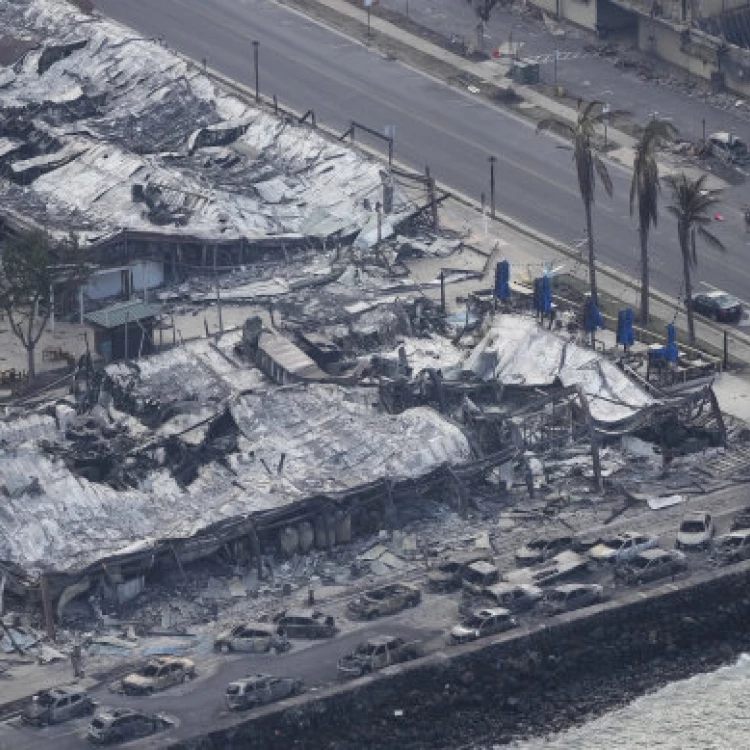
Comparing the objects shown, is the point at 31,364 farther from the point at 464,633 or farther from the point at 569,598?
the point at 569,598

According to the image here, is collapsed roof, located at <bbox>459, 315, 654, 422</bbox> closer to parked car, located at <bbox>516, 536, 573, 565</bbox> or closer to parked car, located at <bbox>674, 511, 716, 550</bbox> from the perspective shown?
parked car, located at <bbox>674, 511, 716, 550</bbox>

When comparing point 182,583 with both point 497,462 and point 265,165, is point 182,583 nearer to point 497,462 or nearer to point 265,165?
point 497,462

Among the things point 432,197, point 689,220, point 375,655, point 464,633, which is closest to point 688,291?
point 689,220

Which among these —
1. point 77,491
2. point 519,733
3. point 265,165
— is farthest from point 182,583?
point 265,165

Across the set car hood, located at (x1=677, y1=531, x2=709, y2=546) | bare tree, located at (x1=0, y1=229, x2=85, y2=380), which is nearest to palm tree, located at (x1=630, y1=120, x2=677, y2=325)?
car hood, located at (x1=677, y1=531, x2=709, y2=546)

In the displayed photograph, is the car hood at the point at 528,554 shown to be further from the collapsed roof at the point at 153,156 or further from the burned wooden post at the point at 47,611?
the collapsed roof at the point at 153,156
